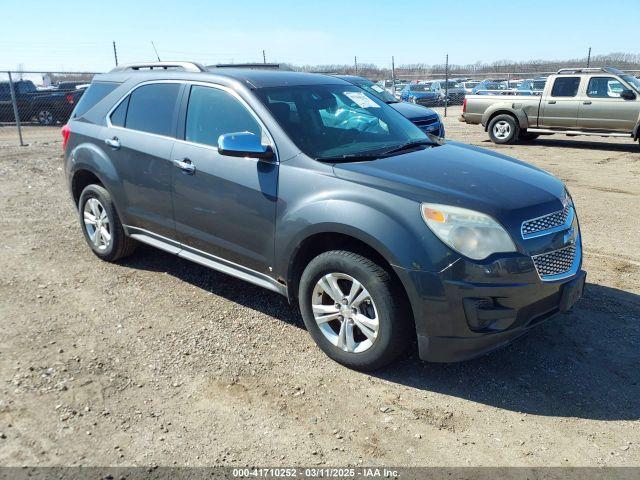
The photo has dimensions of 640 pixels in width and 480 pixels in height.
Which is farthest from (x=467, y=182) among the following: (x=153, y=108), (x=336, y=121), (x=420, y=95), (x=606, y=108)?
(x=420, y=95)

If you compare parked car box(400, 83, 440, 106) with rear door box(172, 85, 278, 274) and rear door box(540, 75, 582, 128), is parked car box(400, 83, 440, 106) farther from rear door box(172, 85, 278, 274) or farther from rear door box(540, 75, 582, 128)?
rear door box(172, 85, 278, 274)

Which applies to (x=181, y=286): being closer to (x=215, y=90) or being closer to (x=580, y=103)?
(x=215, y=90)

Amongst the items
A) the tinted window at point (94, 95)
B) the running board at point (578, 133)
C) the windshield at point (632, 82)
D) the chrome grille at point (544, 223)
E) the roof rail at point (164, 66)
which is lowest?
the running board at point (578, 133)

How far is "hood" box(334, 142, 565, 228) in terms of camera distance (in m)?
3.17

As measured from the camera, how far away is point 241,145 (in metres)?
3.67

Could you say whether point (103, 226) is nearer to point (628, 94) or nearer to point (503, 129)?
point (503, 129)

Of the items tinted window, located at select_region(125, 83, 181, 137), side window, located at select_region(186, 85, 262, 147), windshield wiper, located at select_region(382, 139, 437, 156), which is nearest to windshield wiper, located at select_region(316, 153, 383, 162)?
windshield wiper, located at select_region(382, 139, 437, 156)

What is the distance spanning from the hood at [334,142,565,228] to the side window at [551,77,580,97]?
10.7 meters

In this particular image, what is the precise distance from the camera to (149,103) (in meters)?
4.75

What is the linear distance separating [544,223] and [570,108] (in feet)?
37.2

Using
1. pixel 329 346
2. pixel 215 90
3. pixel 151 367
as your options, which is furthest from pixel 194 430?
pixel 215 90

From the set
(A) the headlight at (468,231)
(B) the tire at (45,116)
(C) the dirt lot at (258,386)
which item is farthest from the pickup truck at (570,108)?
(B) the tire at (45,116)

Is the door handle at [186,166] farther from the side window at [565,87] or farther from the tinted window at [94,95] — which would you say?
the side window at [565,87]

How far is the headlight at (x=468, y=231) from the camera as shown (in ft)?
9.97
